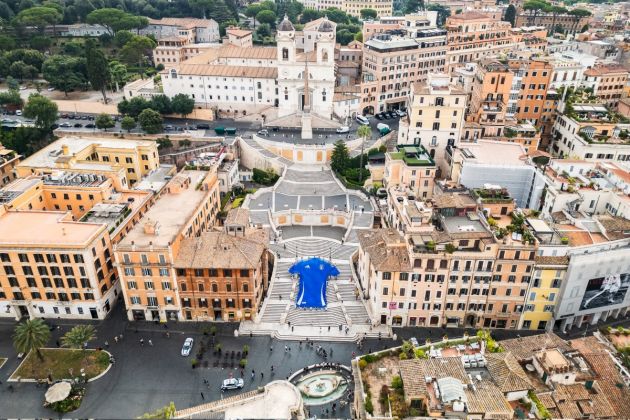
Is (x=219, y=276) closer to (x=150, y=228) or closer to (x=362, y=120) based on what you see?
(x=150, y=228)

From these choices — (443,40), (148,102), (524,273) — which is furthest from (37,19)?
(524,273)

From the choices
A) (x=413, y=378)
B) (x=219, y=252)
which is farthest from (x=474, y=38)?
(x=413, y=378)

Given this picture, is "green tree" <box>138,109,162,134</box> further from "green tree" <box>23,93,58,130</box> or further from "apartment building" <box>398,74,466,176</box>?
"apartment building" <box>398,74,466,176</box>

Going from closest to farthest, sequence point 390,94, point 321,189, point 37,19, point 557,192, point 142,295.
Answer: point 142,295 < point 557,192 < point 321,189 < point 390,94 < point 37,19

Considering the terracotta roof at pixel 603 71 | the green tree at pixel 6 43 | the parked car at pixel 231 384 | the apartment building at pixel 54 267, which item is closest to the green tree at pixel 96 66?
the green tree at pixel 6 43

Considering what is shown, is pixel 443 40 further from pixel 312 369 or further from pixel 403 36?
pixel 312 369

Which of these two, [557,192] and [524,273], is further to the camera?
[557,192]
